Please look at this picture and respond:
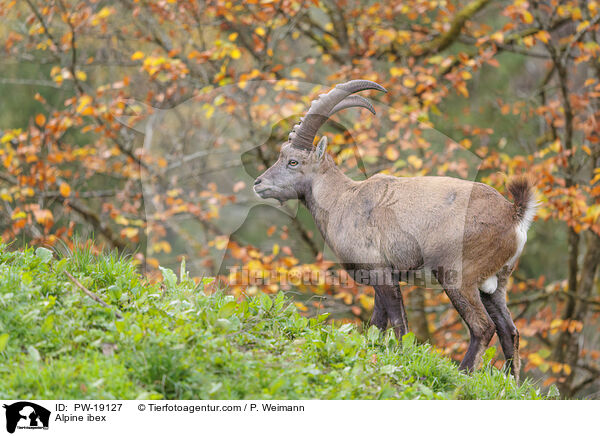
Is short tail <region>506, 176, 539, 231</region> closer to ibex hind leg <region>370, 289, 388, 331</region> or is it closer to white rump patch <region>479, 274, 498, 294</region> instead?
white rump patch <region>479, 274, 498, 294</region>

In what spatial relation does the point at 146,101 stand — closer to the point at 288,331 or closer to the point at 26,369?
the point at 288,331

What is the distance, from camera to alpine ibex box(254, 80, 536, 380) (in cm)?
566

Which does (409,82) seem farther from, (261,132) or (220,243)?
(220,243)

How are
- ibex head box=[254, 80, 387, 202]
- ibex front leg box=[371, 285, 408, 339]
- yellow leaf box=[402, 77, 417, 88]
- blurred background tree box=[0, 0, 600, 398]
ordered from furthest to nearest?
yellow leaf box=[402, 77, 417, 88] → blurred background tree box=[0, 0, 600, 398] → ibex head box=[254, 80, 387, 202] → ibex front leg box=[371, 285, 408, 339]

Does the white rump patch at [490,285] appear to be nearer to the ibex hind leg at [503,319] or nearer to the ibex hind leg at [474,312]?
the ibex hind leg at [503,319]

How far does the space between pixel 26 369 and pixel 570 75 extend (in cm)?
1399

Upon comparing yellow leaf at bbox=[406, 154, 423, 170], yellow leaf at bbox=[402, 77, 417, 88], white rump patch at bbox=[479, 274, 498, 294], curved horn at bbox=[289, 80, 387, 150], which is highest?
yellow leaf at bbox=[402, 77, 417, 88]

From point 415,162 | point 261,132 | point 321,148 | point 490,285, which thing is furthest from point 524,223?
point 261,132

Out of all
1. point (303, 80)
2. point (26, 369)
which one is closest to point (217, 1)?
point (303, 80)

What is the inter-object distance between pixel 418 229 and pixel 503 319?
1.24 metres

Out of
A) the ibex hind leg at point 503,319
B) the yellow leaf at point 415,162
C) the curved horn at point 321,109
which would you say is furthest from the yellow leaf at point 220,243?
the ibex hind leg at point 503,319
